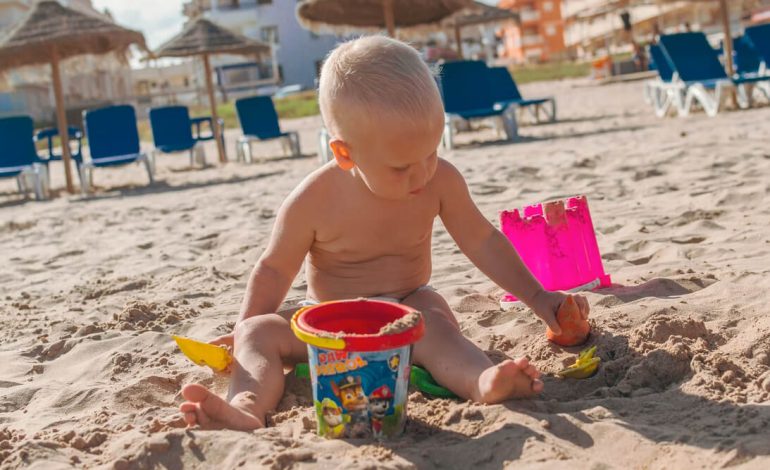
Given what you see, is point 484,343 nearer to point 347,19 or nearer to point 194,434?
point 194,434

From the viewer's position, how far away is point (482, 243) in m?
2.34

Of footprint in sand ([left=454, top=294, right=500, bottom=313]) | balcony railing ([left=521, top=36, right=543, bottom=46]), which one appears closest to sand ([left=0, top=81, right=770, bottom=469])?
footprint in sand ([left=454, top=294, right=500, bottom=313])

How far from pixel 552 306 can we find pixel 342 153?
704 millimetres

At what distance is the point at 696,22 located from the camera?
120 feet

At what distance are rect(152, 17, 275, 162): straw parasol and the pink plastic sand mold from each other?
33.5 ft

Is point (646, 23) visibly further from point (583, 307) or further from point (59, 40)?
point (583, 307)

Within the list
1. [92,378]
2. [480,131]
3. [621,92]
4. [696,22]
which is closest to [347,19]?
[480,131]

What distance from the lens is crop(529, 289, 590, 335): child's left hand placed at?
217 centimetres

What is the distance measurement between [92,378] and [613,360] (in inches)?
56.8

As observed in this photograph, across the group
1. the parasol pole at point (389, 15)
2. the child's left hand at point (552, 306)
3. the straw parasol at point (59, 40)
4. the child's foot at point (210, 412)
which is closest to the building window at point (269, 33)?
the straw parasol at point (59, 40)

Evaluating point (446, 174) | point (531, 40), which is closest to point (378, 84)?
point (446, 174)

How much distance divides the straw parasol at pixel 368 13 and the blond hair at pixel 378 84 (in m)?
9.42

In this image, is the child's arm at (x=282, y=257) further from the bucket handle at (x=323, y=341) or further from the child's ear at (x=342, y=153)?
the bucket handle at (x=323, y=341)

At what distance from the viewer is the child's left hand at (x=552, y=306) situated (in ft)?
7.13
